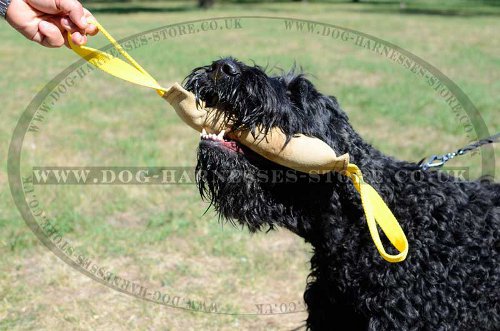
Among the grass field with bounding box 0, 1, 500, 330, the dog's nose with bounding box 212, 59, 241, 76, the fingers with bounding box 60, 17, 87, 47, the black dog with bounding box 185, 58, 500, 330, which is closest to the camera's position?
the dog's nose with bounding box 212, 59, 241, 76

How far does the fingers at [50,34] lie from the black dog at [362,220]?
688 millimetres

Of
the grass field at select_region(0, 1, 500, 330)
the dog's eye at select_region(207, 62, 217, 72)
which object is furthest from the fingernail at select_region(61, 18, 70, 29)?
the grass field at select_region(0, 1, 500, 330)

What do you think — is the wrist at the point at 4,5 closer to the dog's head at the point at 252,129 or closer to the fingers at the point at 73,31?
the fingers at the point at 73,31

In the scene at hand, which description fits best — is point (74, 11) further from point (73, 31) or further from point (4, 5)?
point (4, 5)

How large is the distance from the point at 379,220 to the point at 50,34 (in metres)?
1.73

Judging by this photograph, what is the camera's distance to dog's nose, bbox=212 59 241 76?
2469mm

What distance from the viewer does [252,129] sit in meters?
2.52

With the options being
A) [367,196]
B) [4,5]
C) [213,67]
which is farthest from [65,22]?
[367,196]

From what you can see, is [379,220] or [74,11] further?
[74,11]

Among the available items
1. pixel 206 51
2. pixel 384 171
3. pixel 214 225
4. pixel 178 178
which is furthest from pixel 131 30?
pixel 384 171

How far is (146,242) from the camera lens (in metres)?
5.16

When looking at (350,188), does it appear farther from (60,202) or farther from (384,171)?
(60,202)

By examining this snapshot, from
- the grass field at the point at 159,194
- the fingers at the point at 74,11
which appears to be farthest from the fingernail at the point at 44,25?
the grass field at the point at 159,194

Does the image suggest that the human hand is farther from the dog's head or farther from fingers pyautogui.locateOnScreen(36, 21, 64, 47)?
the dog's head
